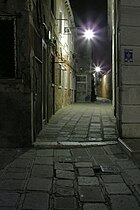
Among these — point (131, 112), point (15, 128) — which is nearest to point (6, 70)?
point (15, 128)

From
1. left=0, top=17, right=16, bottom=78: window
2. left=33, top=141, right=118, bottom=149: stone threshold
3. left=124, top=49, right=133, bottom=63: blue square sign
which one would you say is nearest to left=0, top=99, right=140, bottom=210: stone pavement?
left=33, top=141, right=118, bottom=149: stone threshold

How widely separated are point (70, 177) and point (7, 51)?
3.35m

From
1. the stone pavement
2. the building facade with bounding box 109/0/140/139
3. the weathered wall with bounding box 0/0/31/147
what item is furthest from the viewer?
the building facade with bounding box 109/0/140/139

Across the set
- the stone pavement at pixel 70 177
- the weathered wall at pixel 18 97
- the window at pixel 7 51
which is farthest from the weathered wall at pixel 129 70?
the window at pixel 7 51

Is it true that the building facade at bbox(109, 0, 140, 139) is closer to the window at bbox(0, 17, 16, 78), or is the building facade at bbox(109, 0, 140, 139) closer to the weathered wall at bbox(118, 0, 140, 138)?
the weathered wall at bbox(118, 0, 140, 138)

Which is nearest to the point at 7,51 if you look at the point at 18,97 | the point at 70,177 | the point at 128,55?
the point at 18,97

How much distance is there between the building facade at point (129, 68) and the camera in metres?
7.09

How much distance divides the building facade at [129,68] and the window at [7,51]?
2385mm

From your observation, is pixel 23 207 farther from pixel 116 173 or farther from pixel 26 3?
pixel 26 3

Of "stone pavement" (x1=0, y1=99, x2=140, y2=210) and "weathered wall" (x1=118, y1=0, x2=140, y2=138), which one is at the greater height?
"weathered wall" (x1=118, y1=0, x2=140, y2=138)

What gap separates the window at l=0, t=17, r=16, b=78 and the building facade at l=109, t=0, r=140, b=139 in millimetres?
2385

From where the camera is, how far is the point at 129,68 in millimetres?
7152

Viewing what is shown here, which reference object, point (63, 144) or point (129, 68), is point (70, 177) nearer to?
point (63, 144)

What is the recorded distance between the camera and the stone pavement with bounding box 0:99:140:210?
3.65 m
